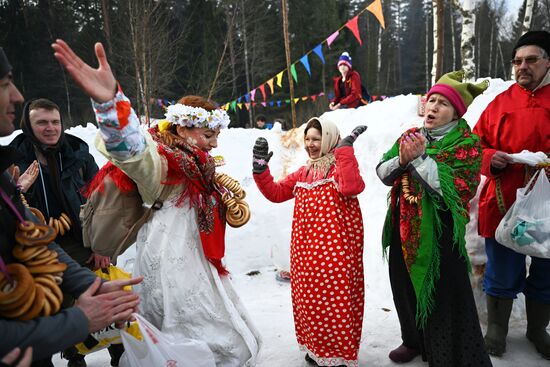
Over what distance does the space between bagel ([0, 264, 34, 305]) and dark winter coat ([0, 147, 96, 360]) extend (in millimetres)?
68

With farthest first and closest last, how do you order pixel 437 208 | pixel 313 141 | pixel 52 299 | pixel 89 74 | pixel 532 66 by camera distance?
pixel 313 141 → pixel 532 66 → pixel 437 208 → pixel 89 74 → pixel 52 299

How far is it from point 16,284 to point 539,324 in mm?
3293

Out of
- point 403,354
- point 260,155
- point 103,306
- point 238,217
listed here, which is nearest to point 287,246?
point 403,354

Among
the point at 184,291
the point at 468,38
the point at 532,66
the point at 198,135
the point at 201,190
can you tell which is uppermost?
the point at 468,38

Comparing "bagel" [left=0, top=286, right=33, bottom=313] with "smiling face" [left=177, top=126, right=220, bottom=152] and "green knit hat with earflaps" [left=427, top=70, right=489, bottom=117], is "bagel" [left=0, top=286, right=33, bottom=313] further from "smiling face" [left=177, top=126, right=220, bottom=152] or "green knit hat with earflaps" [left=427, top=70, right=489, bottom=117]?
"green knit hat with earflaps" [left=427, top=70, right=489, bottom=117]

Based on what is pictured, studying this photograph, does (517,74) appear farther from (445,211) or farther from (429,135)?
(445,211)

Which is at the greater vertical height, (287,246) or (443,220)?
(443,220)

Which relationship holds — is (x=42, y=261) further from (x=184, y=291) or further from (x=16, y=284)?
(x=184, y=291)

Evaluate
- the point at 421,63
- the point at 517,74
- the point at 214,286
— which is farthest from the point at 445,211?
the point at 421,63

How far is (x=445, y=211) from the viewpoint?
2.43 m

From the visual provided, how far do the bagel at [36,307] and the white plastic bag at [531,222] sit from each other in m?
2.70

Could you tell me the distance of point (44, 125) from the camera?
107 inches

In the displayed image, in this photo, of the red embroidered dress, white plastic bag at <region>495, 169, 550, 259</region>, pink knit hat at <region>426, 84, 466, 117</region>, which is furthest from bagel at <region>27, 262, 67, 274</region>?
white plastic bag at <region>495, 169, 550, 259</region>

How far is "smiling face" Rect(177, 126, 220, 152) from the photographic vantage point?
2.24m
